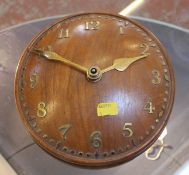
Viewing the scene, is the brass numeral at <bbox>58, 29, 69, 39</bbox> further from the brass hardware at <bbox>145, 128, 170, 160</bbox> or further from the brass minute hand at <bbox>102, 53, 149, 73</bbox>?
the brass hardware at <bbox>145, 128, 170, 160</bbox>

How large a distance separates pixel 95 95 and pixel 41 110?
176 mm

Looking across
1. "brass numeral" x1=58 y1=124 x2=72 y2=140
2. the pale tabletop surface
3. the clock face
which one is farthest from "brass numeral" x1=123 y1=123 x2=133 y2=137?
the pale tabletop surface

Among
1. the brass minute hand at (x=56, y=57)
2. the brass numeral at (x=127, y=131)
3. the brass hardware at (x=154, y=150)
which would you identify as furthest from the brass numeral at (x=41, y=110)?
the brass hardware at (x=154, y=150)

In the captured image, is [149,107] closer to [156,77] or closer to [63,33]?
[156,77]

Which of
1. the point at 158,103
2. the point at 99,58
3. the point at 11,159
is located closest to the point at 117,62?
the point at 99,58

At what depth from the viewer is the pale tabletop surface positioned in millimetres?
1427

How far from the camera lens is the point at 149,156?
144 cm

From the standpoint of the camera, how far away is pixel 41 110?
1197 mm

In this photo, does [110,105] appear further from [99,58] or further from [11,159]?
[11,159]

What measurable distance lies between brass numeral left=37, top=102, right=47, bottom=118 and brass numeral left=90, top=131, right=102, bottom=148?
0.17 meters

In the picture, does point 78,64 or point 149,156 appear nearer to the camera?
point 78,64

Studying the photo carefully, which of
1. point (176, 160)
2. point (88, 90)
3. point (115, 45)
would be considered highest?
point (115, 45)

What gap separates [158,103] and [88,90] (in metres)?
0.22

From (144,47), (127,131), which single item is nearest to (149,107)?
(127,131)
